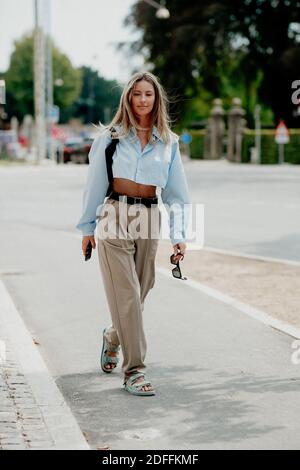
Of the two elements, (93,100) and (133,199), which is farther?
(93,100)

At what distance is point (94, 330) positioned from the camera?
7.93 metres

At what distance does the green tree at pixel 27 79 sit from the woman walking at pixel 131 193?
97.6m

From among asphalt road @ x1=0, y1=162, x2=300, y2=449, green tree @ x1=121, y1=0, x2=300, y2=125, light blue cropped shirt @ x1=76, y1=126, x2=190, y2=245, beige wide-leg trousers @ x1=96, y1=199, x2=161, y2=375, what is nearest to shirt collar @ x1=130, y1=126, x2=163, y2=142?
light blue cropped shirt @ x1=76, y1=126, x2=190, y2=245

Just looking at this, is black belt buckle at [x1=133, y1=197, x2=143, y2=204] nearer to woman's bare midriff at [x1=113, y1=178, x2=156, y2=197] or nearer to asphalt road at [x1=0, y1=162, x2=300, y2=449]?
woman's bare midriff at [x1=113, y1=178, x2=156, y2=197]

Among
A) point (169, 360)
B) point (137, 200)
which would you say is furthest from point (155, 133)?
point (169, 360)

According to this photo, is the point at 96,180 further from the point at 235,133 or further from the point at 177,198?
the point at 235,133

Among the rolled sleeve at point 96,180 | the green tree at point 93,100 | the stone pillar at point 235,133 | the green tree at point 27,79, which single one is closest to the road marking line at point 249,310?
the rolled sleeve at point 96,180

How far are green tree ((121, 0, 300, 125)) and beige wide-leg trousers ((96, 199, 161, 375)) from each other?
144ft

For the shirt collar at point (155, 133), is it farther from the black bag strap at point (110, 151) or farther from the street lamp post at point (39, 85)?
the street lamp post at point (39, 85)

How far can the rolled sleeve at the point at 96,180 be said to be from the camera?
19.5ft

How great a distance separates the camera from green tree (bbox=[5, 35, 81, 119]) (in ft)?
339

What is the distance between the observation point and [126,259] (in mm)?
5953

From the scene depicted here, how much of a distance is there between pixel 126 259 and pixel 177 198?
18.2 inches
